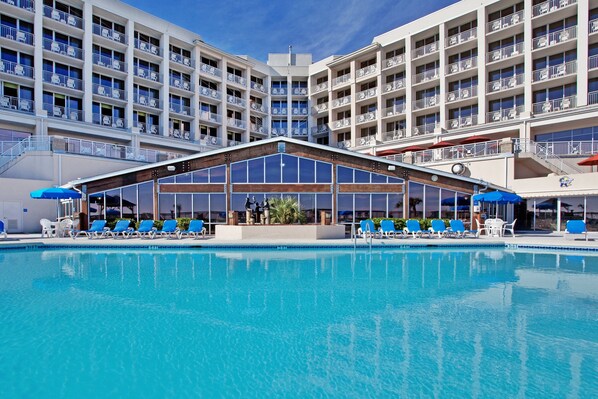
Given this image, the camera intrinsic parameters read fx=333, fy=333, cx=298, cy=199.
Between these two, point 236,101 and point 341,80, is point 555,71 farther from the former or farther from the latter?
point 236,101

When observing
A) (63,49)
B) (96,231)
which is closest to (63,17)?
(63,49)

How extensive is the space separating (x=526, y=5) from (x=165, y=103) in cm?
2952

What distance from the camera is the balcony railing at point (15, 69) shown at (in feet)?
72.9

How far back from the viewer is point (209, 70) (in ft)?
109

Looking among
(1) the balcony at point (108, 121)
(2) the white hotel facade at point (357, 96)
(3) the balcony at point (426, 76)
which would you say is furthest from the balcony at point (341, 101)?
(1) the balcony at point (108, 121)

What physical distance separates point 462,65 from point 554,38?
19.7ft

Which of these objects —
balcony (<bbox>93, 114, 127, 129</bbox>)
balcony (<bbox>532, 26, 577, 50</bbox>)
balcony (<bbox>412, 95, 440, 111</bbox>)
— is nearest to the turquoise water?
balcony (<bbox>93, 114, 127, 129</bbox>)

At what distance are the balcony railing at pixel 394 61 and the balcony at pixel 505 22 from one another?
23.1 ft

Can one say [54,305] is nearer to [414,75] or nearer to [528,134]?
[528,134]

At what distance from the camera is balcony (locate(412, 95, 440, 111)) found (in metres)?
28.8

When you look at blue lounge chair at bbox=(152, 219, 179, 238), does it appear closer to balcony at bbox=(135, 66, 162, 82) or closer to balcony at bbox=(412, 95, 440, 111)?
balcony at bbox=(135, 66, 162, 82)

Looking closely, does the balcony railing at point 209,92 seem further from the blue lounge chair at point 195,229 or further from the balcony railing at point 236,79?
the blue lounge chair at point 195,229

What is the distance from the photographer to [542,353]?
4.48 metres

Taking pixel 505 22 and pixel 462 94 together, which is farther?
pixel 462 94
